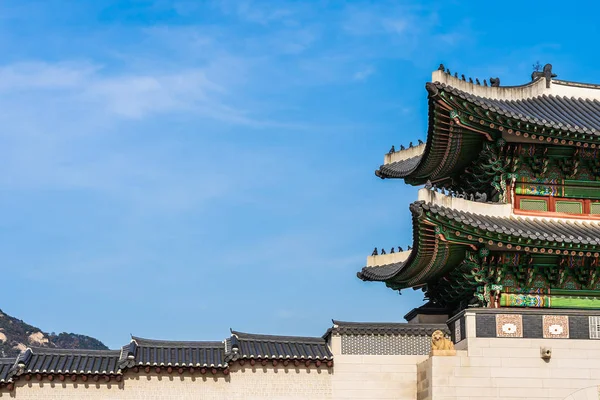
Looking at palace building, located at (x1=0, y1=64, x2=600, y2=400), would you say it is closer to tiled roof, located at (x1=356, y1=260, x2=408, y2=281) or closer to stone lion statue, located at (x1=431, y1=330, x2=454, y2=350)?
stone lion statue, located at (x1=431, y1=330, x2=454, y2=350)

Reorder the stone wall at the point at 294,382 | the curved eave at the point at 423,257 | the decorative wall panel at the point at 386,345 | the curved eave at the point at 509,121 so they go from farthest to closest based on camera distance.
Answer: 1. the decorative wall panel at the point at 386,345
2. the curved eave at the point at 509,121
3. the stone wall at the point at 294,382
4. the curved eave at the point at 423,257

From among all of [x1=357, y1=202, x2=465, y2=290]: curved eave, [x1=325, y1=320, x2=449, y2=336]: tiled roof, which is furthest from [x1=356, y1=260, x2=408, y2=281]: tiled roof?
[x1=325, y1=320, x2=449, y2=336]: tiled roof

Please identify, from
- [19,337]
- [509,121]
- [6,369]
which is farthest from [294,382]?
[19,337]

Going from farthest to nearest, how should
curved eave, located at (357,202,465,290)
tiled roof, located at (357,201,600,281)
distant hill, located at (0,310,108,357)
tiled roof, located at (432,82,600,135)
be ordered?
distant hill, located at (0,310,108,357) → tiled roof, located at (432,82,600,135) → curved eave, located at (357,202,465,290) → tiled roof, located at (357,201,600,281)

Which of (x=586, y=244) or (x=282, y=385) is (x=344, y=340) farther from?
(x=586, y=244)

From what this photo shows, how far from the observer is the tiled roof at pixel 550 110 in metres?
24.5

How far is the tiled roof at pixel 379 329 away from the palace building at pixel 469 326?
3 centimetres

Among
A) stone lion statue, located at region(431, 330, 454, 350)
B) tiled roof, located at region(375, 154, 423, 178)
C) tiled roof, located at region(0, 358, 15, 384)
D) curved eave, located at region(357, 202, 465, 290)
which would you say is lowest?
tiled roof, located at region(0, 358, 15, 384)

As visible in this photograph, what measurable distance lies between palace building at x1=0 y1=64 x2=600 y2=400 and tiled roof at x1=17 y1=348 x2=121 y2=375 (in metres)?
0.04

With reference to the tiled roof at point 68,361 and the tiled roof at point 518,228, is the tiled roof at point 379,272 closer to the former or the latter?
the tiled roof at point 518,228

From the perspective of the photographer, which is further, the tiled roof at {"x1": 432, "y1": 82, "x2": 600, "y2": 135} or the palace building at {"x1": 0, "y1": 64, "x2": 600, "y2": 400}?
the tiled roof at {"x1": 432, "y1": 82, "x2": 600, "y2": 135}

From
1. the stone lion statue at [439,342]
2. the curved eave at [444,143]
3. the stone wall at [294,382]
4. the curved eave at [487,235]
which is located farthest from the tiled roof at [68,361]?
the curved eave at [444,143]

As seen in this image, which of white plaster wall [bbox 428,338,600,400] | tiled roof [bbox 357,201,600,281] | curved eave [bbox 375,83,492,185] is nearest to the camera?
white plaster wall [bbox 428,338,600,400]

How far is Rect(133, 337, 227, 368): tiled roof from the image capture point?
24219mm
